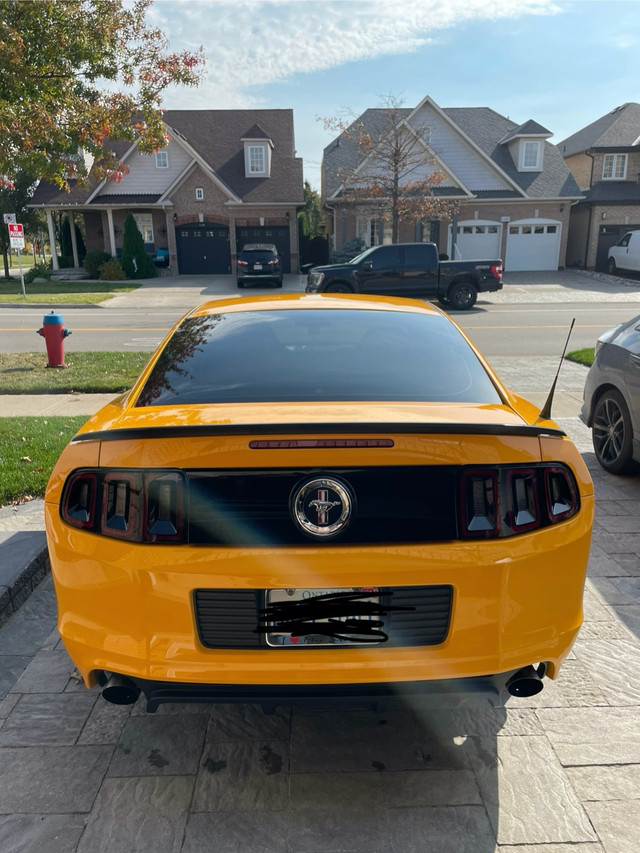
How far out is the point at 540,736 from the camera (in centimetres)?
291

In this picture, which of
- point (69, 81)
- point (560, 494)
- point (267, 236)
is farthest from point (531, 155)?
point (560, 494)

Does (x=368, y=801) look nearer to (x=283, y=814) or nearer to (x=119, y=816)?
(x=283, y=814)

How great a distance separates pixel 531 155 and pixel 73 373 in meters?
31.8

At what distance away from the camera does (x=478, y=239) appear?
34562 mm

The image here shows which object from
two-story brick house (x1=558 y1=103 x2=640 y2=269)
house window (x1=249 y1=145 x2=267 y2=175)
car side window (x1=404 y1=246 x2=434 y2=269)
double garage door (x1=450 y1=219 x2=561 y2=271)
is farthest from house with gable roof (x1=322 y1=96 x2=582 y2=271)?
car side window (x1=404 y1=246 x2=434 y2=269)

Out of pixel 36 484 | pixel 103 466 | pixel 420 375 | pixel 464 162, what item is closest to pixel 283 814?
pixel 103 466

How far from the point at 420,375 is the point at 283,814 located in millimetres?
1819

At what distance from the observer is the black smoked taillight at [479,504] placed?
235 centimetres

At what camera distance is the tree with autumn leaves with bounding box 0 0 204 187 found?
27.2 feet

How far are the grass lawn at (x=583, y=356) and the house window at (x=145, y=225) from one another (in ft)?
90.0

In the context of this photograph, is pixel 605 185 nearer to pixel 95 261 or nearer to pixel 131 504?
pixel 95 261

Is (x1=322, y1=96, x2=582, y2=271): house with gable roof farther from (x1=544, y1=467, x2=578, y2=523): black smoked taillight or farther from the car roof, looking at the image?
(x1=544, y1=467, x2=578, y2=523): black smoked taillight

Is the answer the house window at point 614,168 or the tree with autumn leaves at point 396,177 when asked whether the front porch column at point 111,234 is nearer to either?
the tree with autumn leaves at point 396,177

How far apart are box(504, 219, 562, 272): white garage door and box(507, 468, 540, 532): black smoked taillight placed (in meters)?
34.5
